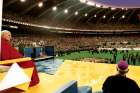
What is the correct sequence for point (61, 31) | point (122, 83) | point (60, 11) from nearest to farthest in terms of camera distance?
point (122, 83) → point (60, 11) → point (61, 31)

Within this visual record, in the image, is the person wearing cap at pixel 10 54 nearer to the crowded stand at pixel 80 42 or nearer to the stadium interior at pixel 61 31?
the stadium interior at pixel 61 31

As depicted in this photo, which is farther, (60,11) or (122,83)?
(60,11)

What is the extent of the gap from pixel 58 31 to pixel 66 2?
21.0 feet

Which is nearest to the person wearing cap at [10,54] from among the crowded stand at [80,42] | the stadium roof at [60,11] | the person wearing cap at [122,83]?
the person wearing cap at [122,83]

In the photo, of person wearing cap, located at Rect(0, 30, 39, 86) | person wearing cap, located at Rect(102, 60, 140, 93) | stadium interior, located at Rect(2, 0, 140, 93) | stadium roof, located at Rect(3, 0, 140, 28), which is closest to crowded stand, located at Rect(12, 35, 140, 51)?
stadium interior, located at Rect(2, 0, 140, 93)

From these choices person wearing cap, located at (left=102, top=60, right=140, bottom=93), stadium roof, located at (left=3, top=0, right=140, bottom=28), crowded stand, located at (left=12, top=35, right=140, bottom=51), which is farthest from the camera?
crowded stand, located at (left=12, top=35, right=140, bottom=51)

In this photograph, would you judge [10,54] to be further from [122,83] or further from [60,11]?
[60,11]

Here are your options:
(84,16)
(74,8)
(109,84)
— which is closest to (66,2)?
(74,8)

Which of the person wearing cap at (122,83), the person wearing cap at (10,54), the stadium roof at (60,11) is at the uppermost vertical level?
the stadium roof at (60,11)

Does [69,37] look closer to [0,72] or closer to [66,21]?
[66,21]

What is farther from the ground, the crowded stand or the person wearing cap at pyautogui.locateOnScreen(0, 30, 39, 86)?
the crowded stand

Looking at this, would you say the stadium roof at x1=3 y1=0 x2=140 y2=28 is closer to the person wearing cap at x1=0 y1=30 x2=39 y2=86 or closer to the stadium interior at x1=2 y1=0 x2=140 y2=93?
the stadium interior at x1=2 y1=0 x2=140 y2=93

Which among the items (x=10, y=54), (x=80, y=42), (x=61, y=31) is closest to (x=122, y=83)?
(x=10, y=54)

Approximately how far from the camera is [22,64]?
3.44 meters
